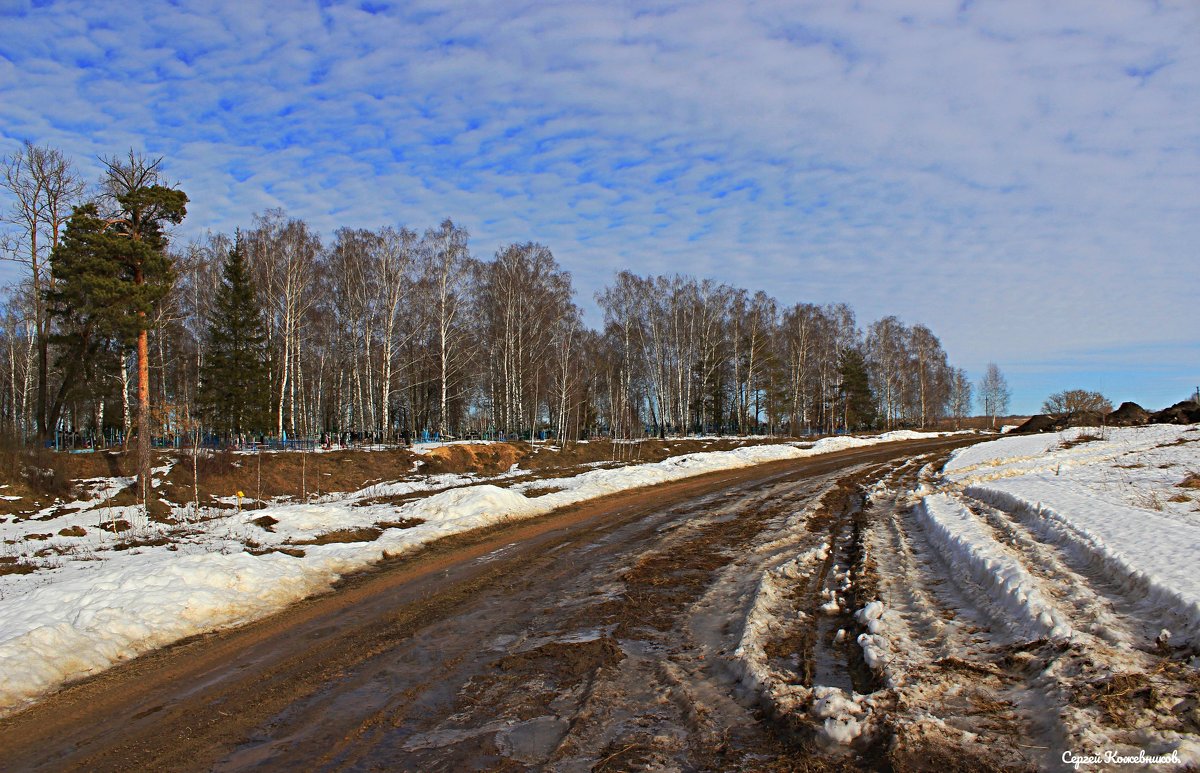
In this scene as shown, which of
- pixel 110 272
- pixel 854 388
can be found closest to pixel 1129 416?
pixel 854 388

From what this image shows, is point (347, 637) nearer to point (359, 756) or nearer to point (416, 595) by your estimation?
point (416, 595)

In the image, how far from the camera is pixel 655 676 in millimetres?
5031

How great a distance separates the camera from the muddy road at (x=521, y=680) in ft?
13.2

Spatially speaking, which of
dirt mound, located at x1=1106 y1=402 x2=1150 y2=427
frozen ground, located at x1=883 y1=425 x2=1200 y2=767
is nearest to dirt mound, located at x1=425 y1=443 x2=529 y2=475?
frozen ground, located at x1=883 y1=425 x2=1200 y2=767

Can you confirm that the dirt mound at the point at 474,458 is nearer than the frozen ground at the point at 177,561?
No

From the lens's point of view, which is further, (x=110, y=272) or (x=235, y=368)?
(x=235, y=368)

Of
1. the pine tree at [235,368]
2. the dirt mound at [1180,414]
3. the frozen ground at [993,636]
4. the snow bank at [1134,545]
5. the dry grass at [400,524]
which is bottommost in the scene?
the dry grass at [400,524]

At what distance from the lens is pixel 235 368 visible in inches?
1416

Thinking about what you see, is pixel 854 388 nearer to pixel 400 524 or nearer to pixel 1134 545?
pixel 400 524

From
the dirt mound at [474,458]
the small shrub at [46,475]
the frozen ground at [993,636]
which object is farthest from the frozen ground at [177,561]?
the dirt mound at [474,458]

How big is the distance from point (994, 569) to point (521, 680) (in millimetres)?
5158

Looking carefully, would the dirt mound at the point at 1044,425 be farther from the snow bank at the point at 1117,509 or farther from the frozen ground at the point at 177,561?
the frozen ground at the point at 177,561

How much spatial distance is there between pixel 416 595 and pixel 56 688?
346 cm

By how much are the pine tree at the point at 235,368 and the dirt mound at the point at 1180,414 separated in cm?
5292
